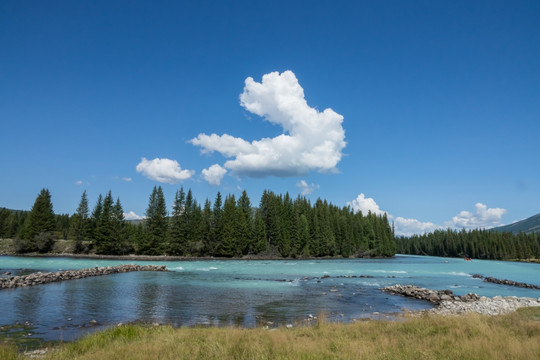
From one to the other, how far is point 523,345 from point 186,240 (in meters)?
88.2

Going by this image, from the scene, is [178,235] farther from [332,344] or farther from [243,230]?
[332,344]

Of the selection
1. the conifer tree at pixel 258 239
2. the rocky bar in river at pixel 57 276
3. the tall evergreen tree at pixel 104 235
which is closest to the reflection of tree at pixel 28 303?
the rocky bar in river at pixel 57 276

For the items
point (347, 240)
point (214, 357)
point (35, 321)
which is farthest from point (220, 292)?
point (347, 240)

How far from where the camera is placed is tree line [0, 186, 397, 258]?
84125mm

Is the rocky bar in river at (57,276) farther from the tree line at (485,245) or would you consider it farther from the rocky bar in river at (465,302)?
the tree line at (485,245)

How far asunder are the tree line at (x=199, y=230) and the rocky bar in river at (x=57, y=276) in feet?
128

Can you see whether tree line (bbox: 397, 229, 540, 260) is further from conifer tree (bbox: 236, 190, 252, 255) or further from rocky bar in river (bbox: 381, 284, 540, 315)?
rocky bar in river (bbox: 381, 284, 540, 315)

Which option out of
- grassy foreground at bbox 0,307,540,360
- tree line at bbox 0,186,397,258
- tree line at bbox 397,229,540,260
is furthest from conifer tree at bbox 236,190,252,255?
tree line at bbox 397,229,540,260

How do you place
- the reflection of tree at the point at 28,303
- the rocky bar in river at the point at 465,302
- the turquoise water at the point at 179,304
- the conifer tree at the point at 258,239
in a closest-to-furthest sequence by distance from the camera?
the turquoise water at the point at 179,304, the reflection of tree at the point at 28,303, the rocky bar in river at the point at 465,302, the conifer tree at the point at 258,239

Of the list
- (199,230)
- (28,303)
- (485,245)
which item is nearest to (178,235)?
(199,230)

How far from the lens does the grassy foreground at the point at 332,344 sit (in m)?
9.10

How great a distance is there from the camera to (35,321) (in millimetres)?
17094

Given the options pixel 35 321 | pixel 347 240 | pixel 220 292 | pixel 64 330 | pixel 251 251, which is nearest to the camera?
pixel 64 330

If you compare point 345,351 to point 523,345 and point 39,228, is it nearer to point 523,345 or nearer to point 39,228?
point 523,345
